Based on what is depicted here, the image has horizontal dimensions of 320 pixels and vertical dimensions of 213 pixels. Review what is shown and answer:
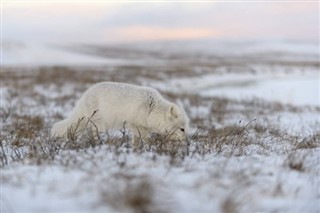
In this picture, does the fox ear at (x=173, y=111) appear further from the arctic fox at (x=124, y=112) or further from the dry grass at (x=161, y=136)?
the dry grass at (x=161, y=136)

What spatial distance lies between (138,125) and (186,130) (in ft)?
2.37

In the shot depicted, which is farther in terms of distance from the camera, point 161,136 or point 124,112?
point 124,112

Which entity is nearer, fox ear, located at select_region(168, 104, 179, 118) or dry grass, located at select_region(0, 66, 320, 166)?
dry grass, located at select_region(0, 66, 320, 166)

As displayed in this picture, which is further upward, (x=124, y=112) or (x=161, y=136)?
(x=124, y=112)

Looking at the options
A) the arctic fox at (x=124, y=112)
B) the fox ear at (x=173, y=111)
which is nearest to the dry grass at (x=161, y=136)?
the arctic fox at (x=124, y=112)

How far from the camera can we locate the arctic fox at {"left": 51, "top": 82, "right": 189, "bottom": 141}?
6152mm

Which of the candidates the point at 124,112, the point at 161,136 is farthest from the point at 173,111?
the point at 161,136

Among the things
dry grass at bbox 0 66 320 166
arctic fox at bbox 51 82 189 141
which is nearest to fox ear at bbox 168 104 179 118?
arctic fox at bbox 51 82 189 141

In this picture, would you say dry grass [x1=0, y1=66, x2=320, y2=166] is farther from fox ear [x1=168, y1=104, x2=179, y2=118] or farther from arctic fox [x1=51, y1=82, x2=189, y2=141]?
fox ear [x1=168, y1=104, x2=179, y2=118]

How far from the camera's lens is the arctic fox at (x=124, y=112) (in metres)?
6.15

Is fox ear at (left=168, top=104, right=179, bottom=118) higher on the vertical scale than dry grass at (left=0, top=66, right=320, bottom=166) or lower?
higher

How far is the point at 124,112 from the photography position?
616 centimetres

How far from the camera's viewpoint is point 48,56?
5819 cm

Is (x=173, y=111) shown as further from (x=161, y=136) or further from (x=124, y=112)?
(x=161, y=136)
